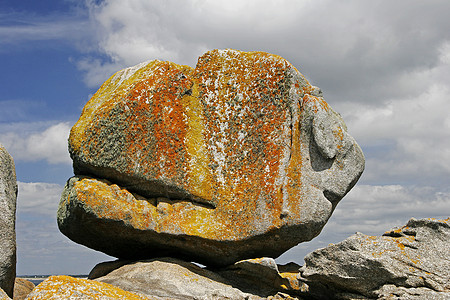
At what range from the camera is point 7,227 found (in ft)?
37.8

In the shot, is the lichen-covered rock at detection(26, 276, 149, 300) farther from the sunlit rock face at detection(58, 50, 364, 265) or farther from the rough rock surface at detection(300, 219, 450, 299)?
the rough rock surface at detection(300, 219, 450, 299)

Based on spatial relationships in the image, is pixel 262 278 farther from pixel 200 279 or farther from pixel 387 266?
pixel 387 266

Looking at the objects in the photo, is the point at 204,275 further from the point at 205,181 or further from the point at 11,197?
the point at 11,197

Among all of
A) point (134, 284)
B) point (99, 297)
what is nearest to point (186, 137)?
point (134, 284)

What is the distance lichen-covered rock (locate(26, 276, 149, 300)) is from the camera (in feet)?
31.4

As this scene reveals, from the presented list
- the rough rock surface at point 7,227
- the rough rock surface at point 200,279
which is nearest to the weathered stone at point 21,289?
the rough rock surface at point 200,279

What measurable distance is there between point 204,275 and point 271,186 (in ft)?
10.3

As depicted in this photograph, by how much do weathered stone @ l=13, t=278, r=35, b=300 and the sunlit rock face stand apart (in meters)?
2.74

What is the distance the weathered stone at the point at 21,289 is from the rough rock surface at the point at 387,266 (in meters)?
8.78

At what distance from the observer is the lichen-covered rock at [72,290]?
9.58 meters

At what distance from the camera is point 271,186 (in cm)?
→ 1348

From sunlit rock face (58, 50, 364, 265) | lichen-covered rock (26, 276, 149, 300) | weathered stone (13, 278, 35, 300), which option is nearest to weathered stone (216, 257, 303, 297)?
sunlit rock face (58, 50, 364, 265)

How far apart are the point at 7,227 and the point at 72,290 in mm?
2922

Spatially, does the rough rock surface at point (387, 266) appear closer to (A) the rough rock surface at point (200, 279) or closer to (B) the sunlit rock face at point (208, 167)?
(A) the rough rock surface at point (200, 279)
